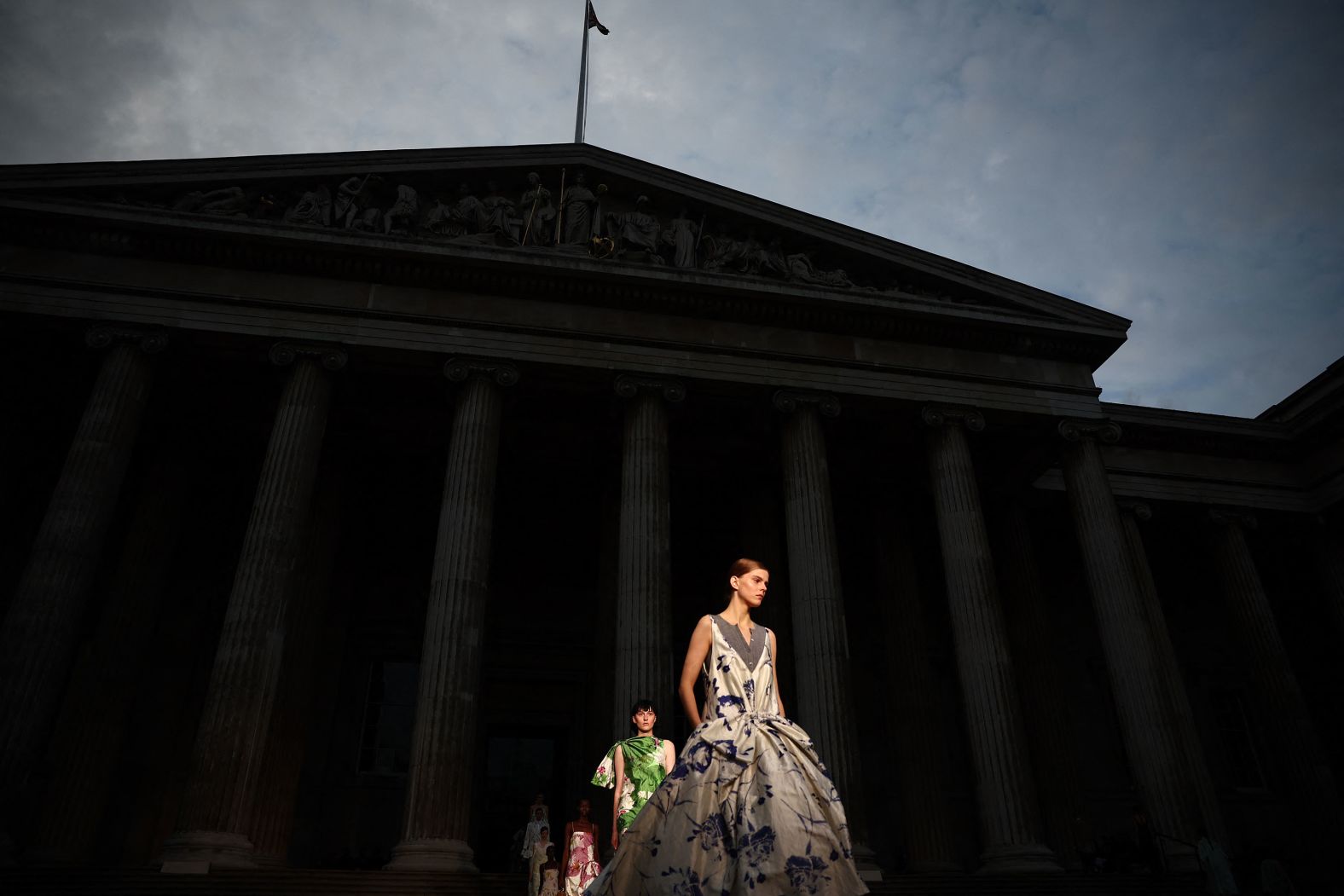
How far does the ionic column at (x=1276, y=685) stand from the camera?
20016 mm

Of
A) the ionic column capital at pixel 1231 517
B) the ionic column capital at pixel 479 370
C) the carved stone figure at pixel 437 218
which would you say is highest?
the carved stone figure at pixel 437 218

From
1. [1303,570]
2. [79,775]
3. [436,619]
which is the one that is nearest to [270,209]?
[436,619]

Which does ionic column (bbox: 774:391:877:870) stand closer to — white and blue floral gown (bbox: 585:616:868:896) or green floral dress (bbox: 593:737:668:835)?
green floral dress (bbox: 593:737:668:835)

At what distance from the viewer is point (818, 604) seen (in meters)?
16.2

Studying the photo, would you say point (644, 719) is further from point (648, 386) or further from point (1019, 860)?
point (648, 386)

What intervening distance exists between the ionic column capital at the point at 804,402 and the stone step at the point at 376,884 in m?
8.52

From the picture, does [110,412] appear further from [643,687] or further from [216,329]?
[643,687]

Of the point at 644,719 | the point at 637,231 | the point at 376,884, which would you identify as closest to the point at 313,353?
Answer: the point at 637,231

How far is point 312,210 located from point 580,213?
5.26 meters

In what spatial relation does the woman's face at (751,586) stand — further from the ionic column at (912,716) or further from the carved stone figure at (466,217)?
the ionic column at (912,716)

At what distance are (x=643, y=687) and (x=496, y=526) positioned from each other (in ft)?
31.7

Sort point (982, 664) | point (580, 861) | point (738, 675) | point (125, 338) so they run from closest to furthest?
1. point (738, 675)
2. point (580, 861)
3. point (125, 338)
4. point (982, 664)

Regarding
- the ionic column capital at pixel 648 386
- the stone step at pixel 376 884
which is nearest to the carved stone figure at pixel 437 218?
the ionic column capital at pixel 648 386

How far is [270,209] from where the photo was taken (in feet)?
58.1
